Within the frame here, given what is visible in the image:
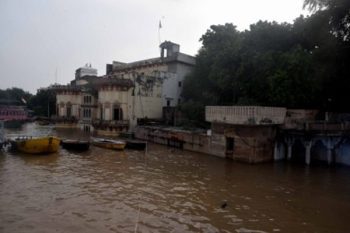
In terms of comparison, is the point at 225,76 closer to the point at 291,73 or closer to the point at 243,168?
the point at 291,73

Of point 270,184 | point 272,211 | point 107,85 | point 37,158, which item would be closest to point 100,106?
point 107,85

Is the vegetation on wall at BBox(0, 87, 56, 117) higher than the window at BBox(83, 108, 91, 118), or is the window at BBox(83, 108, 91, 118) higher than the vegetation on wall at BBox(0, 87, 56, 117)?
the vegetation on wall at BBox(0, 87, 56, 117)

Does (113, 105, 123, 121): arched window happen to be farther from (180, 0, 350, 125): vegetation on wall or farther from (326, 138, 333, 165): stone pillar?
(326, 138, 333, 165): stone pillar

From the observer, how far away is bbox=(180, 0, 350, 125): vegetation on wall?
22688mm

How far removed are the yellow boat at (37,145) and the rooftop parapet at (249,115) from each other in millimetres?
14351

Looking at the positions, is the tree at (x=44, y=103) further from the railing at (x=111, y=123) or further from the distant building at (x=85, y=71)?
the railing at (x=111, y=123)

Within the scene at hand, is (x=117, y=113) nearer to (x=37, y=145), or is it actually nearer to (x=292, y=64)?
(x=37, y=145)

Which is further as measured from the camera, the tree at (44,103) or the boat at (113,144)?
the tree at (44,103)

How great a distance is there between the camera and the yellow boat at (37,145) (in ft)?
83.5

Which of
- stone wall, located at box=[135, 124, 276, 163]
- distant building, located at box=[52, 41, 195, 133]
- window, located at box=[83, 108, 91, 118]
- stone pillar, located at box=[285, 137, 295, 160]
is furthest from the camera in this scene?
window, located at box=[83, 108, 91, 118]

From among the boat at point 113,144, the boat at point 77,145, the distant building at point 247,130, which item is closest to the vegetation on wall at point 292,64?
the distant building at point 247,130

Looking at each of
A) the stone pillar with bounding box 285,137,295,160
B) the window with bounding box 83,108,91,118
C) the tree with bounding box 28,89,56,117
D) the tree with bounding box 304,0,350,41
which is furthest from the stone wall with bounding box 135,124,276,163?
the tree with bounding box 28,89,56,117

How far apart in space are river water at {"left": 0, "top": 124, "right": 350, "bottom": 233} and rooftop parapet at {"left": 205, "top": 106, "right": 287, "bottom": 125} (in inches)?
135

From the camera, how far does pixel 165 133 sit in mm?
34375
